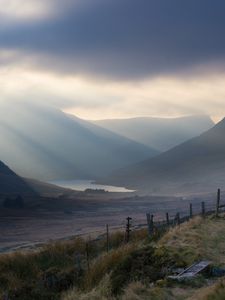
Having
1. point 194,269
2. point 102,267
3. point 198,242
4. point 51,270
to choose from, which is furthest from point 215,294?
point 51,270

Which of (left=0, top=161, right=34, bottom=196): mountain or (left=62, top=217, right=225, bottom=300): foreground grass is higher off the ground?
(left=0, top=161, right=34, bottom=196): mountain

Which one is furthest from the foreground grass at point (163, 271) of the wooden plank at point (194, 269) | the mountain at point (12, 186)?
the mountain at point (12, 186)

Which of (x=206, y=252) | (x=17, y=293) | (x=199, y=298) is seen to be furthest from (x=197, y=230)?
(x=199, y=298)

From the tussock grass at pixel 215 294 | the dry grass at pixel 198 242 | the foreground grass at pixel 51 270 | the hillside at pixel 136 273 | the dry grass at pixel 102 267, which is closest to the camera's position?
the tussock grass at pixel 215 294

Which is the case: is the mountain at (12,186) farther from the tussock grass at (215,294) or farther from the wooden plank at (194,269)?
the tussock grass at (215,294)

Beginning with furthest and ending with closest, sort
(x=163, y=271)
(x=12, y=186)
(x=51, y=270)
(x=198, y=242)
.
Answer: (x=12, y=186) → (x=51, y=270) → (x=198, y=242) → (x=163, y=271)

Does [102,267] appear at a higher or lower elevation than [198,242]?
lower

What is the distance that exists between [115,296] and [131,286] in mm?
517

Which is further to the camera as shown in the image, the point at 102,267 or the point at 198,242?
the point at 198,242

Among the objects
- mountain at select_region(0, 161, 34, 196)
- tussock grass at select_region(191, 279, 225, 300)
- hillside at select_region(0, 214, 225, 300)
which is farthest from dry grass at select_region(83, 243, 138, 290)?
mountain at select_region(0, 161, 34, 196)

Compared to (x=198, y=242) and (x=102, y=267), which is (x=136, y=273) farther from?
(x=198, y=242)

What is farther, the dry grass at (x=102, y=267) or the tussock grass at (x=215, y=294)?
the dry grass at (x=102, y=267)

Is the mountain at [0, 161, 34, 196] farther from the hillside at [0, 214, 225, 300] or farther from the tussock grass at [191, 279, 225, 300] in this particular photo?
the tussock grass at [191, 279, 225, 300]

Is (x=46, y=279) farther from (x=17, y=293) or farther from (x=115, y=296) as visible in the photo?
(x=115, y=296)
